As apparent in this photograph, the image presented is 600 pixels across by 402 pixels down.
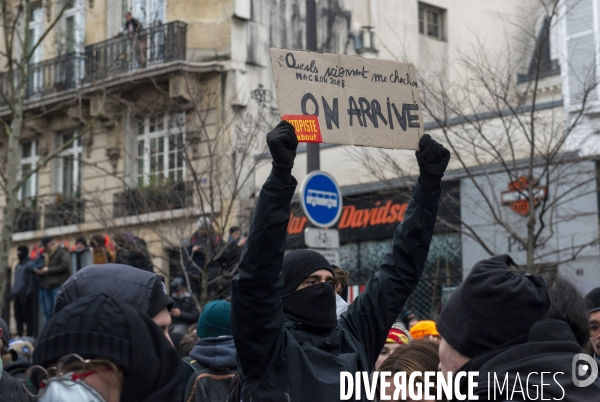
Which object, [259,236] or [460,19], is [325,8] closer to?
[460,19]

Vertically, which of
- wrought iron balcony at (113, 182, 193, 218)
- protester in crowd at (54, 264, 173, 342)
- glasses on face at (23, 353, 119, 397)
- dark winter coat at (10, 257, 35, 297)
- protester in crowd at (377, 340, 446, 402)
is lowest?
protester in crowd at (377, 340, 446, 402)

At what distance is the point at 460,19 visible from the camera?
27.0 metres

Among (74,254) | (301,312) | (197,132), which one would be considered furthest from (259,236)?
(197,132)

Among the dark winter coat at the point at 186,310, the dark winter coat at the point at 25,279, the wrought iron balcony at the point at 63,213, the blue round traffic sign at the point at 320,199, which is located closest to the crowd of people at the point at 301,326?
the blue round traffic sign at the point at 320,199

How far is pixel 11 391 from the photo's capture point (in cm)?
431

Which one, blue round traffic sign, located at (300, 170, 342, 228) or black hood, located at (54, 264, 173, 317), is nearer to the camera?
black hood, located at (54, 264, 173, 317)

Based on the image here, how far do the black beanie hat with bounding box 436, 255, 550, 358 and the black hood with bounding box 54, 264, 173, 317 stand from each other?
107 centimetres

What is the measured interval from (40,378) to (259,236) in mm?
1246

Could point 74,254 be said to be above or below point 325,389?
above

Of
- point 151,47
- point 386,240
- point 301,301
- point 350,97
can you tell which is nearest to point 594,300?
point 350,97

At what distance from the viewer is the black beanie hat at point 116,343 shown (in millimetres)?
2594

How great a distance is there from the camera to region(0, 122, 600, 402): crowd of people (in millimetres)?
2625

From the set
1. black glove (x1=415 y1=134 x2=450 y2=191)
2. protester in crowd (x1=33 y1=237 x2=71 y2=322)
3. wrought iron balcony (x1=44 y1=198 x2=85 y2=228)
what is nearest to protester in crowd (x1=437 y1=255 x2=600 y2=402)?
black glove (x1=415 y1=134 x2=450 y2=191)

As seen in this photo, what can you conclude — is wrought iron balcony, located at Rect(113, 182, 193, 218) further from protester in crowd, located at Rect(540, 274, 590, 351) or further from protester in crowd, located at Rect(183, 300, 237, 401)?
protester in crowd, located at Rect(540, 274, 590, 351)
